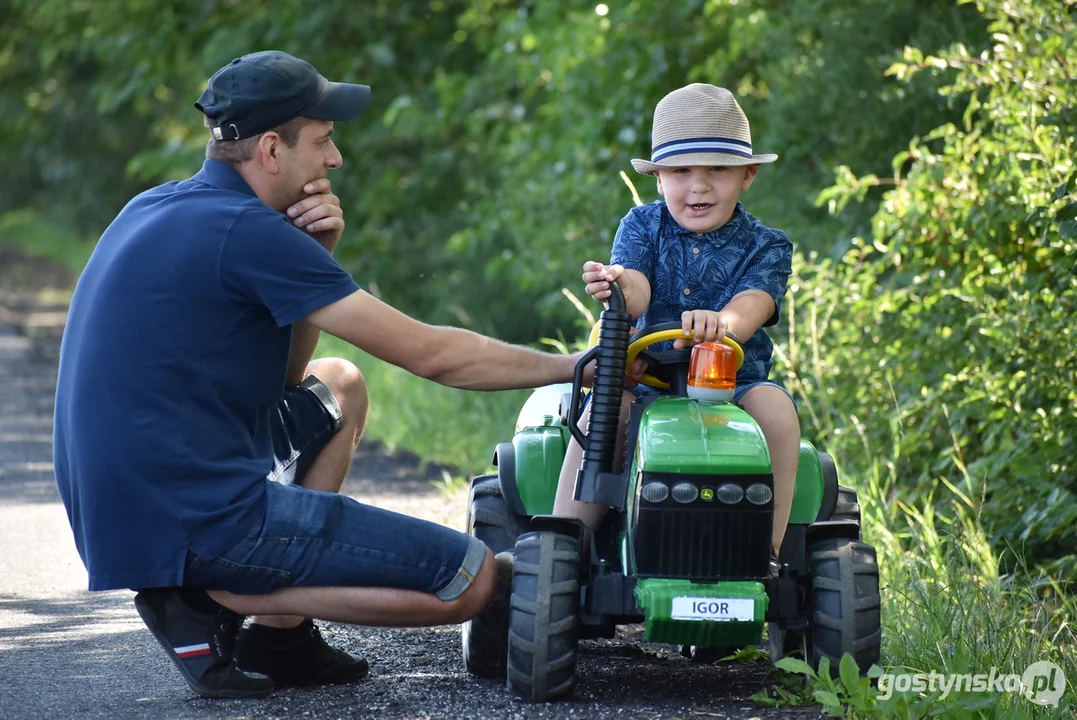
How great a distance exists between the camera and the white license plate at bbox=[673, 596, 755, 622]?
375 cm

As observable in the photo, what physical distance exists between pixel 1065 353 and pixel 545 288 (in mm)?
5834

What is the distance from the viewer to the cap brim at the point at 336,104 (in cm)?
426

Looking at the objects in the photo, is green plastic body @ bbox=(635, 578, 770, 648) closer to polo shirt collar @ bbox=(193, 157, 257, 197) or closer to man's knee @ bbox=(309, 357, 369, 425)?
man's knee @ bbox=(309, 357, 369, 425)

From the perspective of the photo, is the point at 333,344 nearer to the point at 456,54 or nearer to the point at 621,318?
the point at 456,54

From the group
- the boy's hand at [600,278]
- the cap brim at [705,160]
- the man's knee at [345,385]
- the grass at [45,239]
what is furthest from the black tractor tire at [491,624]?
the grass at [45,239]

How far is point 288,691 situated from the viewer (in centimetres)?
422

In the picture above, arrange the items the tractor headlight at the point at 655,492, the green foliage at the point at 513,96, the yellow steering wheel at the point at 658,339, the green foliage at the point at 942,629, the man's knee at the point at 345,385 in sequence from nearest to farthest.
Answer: the green foliage at the point at 942,629
the tractor headlight at the point at 655,492
the yellow steering wheel at the point at 658,339
the man's knee at the point at 345,385
the green foliage at the point at 513,96

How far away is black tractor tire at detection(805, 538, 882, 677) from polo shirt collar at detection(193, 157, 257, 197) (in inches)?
76.6

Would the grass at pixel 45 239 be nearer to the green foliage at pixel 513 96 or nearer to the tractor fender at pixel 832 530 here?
the green foliage at pixel 513 96

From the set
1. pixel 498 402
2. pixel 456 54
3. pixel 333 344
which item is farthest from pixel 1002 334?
pixel 456 54

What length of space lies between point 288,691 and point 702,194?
196 centimetres

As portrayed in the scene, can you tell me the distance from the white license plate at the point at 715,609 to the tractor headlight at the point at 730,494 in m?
0.25

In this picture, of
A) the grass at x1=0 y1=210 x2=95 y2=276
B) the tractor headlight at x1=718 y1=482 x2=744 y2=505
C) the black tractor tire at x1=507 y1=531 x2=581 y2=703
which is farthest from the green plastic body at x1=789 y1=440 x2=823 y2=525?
the grass at x1=0 y1=210 x2=95 y2=276

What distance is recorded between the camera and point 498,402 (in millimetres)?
10469
